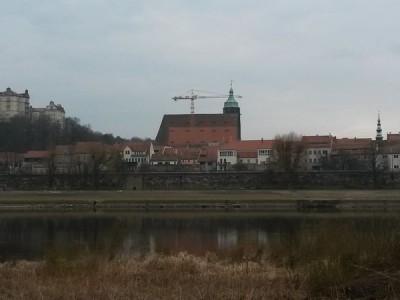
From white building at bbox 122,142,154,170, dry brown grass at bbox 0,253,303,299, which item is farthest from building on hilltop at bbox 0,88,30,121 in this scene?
dry brown grass at bbox 0,253,303,299

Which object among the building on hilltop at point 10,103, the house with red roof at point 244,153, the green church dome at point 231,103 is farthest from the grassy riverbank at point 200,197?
the building on hilltop at point 10,103

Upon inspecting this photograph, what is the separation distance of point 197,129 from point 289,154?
75.8 meters

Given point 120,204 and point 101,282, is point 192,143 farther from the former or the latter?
point 101,282

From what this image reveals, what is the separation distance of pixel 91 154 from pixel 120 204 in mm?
38384

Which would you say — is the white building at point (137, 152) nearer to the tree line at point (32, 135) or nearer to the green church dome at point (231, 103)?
the tree line at point (32, 135)

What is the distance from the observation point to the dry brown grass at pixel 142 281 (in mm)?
9211

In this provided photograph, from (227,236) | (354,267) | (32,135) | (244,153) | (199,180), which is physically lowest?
(227,236)

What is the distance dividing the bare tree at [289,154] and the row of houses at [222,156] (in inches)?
441

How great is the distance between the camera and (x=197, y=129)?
540 ft

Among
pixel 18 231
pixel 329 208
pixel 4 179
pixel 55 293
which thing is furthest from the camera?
pixel 4 179

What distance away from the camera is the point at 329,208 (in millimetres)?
54312

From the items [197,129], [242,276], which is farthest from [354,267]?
[197,129]

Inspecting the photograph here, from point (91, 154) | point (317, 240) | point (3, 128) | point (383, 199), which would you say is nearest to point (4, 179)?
point (91, 154)

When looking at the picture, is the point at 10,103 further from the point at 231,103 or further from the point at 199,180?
the point at 199,180
